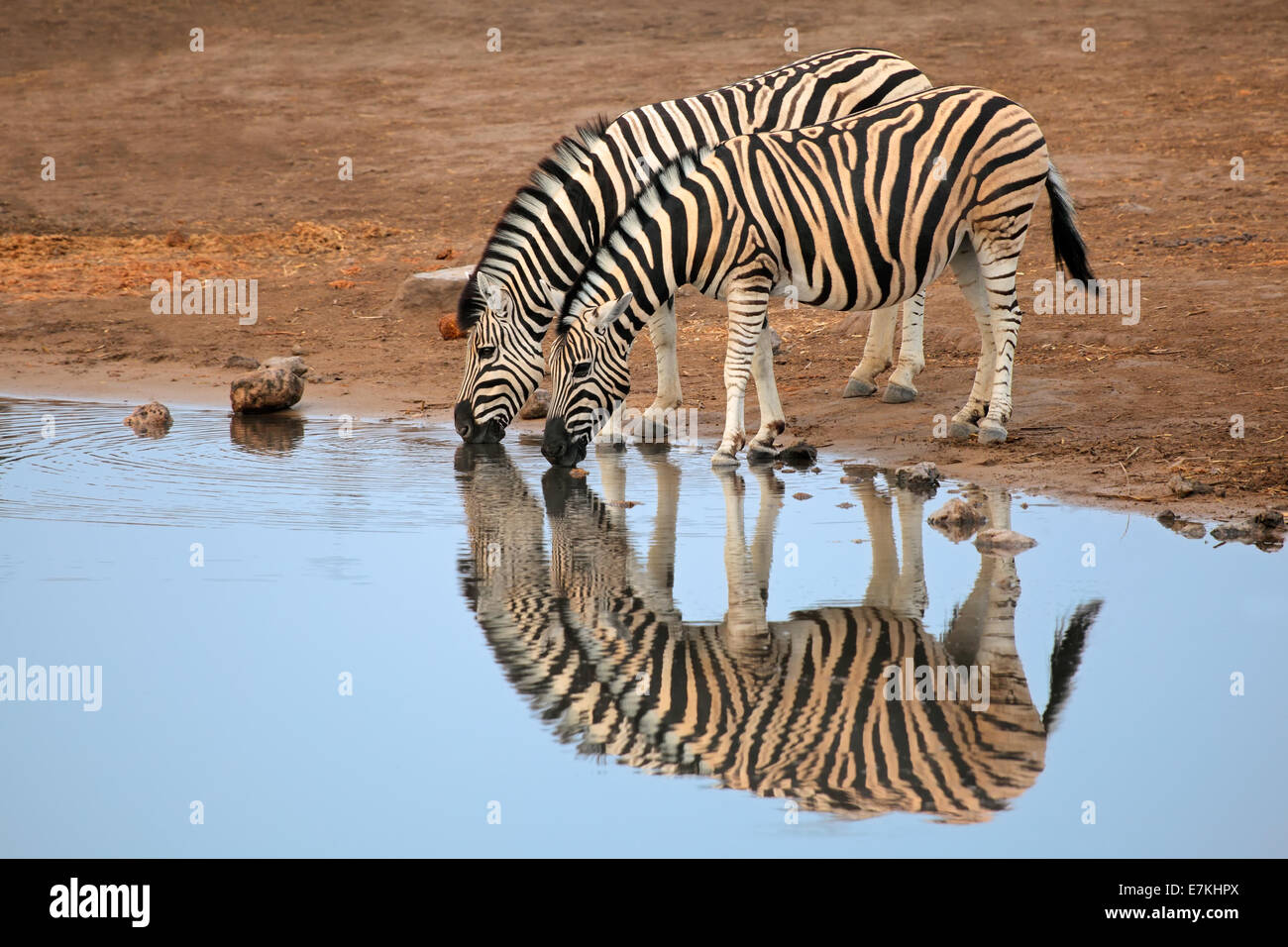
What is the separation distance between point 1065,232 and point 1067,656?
4868mm

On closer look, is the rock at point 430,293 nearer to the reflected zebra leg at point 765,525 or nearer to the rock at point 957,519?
the reflected zebra leg at point 765,525

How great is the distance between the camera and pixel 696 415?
10.3m

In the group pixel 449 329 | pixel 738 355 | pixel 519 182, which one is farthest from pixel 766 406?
pixel 519 182

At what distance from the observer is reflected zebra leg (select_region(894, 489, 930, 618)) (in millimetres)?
6105

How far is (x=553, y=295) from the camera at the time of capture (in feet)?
31.3

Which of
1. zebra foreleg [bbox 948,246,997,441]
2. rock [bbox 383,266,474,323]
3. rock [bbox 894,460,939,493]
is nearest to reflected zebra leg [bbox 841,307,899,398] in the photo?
zebra foreleg [bbox 948,246,997,441]

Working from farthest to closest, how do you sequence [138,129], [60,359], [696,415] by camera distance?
[138,129] < [60,359] < [696,415]

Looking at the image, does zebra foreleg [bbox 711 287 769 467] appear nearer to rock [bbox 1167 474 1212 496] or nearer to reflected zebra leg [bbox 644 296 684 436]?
reflected zebra leg [bbox 644 296 684 436]

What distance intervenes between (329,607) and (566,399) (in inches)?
118

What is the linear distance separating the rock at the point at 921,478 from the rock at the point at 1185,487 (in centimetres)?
128

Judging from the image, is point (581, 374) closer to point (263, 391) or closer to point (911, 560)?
point (911, 560)
